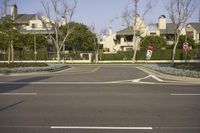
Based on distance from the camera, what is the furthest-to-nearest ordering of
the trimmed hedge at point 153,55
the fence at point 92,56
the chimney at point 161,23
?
1. the chimney at point 161,23
2. the trimmed hedge at point 153,55
3. the fence at point 92,56

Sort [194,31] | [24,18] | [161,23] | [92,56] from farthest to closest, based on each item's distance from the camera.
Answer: [24,18] → [161,23] → [194,31] → [92,56]

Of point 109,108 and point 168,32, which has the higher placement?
A: point 168,32

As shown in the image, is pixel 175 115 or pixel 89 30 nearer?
pixel 175 115

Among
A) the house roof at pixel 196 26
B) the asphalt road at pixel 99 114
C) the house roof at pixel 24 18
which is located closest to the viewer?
the asphalt road at pixel 99 114

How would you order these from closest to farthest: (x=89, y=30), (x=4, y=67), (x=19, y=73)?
(x=19, y=73) → (x=4, y=67) → (x=89, y=30)

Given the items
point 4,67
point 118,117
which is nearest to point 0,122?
point 118,117

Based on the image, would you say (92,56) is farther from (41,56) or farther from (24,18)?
(24,18)

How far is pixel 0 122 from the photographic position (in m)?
9.38

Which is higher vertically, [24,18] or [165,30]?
[24,18]

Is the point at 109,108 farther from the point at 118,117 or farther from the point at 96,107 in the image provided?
the point at 118,117

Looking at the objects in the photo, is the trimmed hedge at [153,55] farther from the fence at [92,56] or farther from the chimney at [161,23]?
the chimney at [161,23]

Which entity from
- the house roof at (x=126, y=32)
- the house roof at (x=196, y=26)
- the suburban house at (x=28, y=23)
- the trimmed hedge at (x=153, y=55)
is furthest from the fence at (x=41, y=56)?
the house roof at (x=196, y=26)

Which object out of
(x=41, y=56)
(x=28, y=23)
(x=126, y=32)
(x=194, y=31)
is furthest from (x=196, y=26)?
(x=28, y=23)

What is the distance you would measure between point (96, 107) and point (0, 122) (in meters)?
3.38
